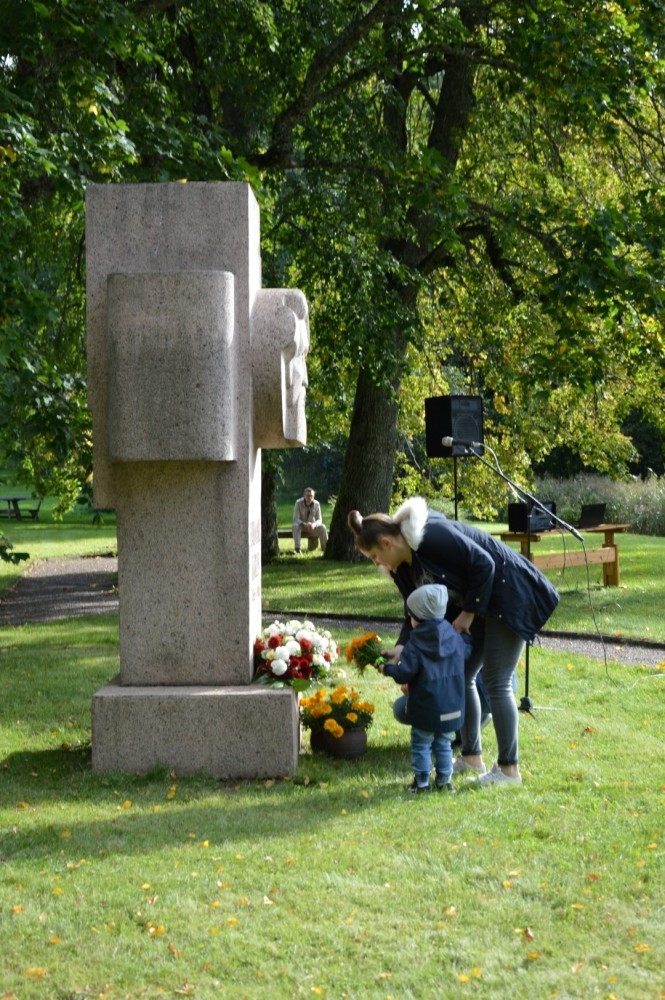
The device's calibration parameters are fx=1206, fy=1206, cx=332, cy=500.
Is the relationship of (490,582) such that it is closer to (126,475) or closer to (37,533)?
(126,475)

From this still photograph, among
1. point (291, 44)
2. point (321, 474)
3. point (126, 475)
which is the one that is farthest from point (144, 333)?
point (321, 474)

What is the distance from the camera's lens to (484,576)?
6.34 meters

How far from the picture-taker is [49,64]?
36.2 ft

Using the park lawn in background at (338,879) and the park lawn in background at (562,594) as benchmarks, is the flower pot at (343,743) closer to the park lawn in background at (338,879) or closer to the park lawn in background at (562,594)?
the park lawn in background at (338,879)

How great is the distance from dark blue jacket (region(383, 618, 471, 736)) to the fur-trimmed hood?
44cm

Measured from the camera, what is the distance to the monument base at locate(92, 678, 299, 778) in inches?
267

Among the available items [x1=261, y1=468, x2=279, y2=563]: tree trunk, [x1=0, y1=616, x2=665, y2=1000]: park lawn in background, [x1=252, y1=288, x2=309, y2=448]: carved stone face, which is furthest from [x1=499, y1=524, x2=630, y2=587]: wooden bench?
[x1=252, y1=288, x2=309, y2=448]: carved stone face

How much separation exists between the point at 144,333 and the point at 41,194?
602cm

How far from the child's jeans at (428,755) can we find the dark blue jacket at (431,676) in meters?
0.09

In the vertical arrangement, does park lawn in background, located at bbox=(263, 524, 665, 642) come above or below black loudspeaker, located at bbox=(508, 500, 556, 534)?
below

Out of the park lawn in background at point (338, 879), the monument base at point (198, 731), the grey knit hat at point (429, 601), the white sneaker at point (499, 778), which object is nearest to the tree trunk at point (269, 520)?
the park lawn in background at point (338, 879)

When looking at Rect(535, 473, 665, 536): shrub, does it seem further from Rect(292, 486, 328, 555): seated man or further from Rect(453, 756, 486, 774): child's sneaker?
Rect(453, 756, 486, 774): child's sneaker

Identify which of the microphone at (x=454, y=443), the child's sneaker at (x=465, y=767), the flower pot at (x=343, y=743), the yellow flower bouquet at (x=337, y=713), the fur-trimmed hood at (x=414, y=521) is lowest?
the child's sneaker at (x=465, y=767)

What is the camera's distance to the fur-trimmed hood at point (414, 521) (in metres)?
6.29
